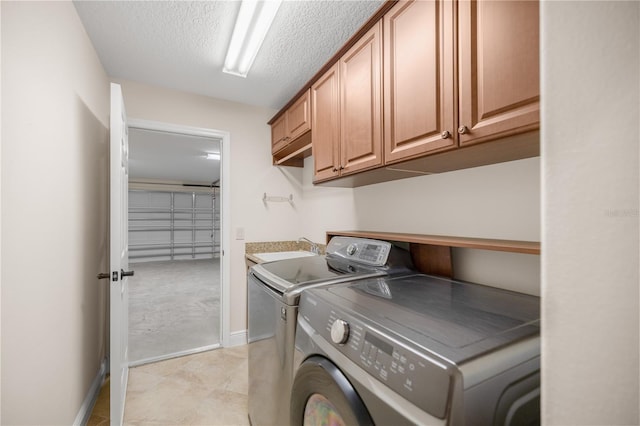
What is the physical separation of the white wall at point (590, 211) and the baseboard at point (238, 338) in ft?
9.04

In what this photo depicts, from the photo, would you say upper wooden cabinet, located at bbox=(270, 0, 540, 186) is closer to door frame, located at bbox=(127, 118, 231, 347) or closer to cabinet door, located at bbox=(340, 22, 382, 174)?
cabinet door, located at bbox=(340, 22, 382, 174)

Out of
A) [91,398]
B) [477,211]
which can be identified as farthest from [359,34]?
[91,398]

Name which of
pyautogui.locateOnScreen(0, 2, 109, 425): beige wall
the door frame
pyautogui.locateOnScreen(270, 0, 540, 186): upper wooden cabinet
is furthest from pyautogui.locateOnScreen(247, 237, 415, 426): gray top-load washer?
the door frame

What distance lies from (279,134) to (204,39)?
3.38 feet

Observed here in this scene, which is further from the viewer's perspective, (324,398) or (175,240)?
(175,240)

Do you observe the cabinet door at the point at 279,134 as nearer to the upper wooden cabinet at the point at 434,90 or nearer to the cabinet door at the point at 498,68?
the upper wooden cabinet at the point at 434,90

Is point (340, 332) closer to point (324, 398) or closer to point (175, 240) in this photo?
point (324, 398)

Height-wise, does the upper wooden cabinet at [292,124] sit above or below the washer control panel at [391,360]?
above

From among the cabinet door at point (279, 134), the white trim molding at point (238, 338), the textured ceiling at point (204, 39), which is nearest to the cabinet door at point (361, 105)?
the textured ceiling at point (204, 39)

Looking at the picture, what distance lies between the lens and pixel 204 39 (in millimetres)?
1744

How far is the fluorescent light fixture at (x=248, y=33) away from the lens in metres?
1.42

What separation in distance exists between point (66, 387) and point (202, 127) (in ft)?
6.84

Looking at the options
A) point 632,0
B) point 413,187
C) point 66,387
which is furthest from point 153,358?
point 632,0

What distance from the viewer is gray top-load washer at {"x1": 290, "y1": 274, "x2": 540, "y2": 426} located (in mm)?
560
